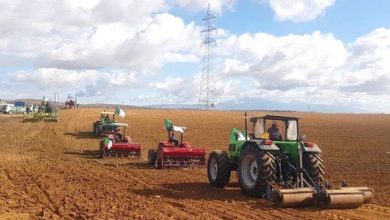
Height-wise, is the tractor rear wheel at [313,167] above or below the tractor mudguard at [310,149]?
below

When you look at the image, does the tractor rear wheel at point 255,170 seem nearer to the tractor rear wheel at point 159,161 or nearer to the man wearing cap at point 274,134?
the man wearing cap at point 274,134

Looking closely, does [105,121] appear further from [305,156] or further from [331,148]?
[305,156]

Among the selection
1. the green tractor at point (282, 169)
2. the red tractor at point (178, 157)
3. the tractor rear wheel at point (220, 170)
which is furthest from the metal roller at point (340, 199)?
the red tractor at point (178, 157)

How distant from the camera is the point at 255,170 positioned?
12.1 m

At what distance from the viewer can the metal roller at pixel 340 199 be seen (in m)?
10.2

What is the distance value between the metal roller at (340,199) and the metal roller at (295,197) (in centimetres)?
19

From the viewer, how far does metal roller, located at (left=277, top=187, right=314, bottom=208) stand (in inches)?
402

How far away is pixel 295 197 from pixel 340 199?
0.88 metres

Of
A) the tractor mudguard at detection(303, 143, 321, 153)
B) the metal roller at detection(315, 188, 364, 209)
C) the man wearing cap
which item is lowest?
the metal roller at detection(315, 188, 364, 209)

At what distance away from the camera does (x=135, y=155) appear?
21625 mm

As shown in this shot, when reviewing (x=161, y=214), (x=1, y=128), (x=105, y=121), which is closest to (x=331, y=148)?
(x=105, y=121)

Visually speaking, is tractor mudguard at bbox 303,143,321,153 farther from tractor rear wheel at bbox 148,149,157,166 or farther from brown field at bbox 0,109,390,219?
tractor rear wheel at bbox 148,149,157,166

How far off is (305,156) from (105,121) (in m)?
20.2

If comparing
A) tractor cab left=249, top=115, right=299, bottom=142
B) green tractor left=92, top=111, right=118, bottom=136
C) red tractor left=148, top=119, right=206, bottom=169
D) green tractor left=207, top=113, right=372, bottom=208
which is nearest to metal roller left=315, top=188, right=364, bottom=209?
green tractor left=207, top=113, right=372, bottom=208
